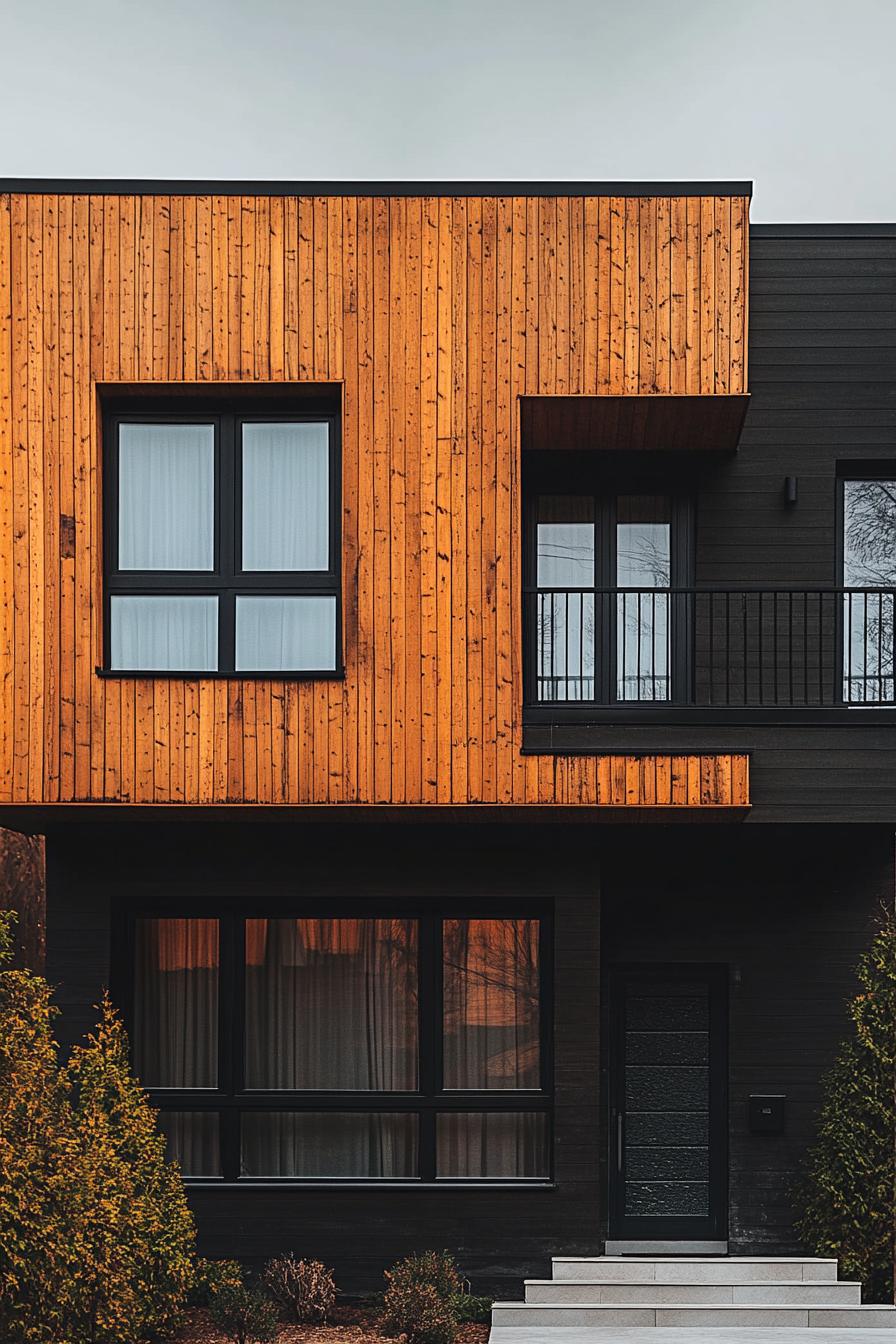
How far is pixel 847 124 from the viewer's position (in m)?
29.9

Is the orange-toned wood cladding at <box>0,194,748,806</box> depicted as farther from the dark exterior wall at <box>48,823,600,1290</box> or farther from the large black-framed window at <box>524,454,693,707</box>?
the large black-framed window at <box>524,454,693,707</box>

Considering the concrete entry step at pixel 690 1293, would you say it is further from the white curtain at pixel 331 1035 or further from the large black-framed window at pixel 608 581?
the large black-framed window at pixel 608 581

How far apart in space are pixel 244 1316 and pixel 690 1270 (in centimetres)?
329

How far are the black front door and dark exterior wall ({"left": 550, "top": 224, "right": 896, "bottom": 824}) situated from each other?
3388 mm

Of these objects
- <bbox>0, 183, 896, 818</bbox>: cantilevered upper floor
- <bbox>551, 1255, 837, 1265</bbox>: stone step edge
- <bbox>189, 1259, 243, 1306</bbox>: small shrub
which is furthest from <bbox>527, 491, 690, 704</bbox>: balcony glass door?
<bbox>189, 1259, 243, 1306</bbox>: small shrub

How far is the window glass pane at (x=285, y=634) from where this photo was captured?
33.4ft

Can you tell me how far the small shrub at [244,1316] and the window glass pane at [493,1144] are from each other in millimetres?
1686

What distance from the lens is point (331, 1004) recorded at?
10.9 m

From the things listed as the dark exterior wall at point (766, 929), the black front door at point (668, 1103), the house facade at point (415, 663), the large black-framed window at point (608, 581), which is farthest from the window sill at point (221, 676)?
the black front door at point (668, 1103)

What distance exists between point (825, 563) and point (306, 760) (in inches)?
178

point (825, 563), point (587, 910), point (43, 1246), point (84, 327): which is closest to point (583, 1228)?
point (587, 910)

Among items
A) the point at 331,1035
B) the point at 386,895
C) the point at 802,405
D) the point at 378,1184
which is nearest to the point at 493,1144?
→ the point at 378,1184

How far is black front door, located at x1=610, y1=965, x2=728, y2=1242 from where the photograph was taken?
11250 mm

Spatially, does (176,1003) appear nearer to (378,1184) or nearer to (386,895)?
(386,895)
